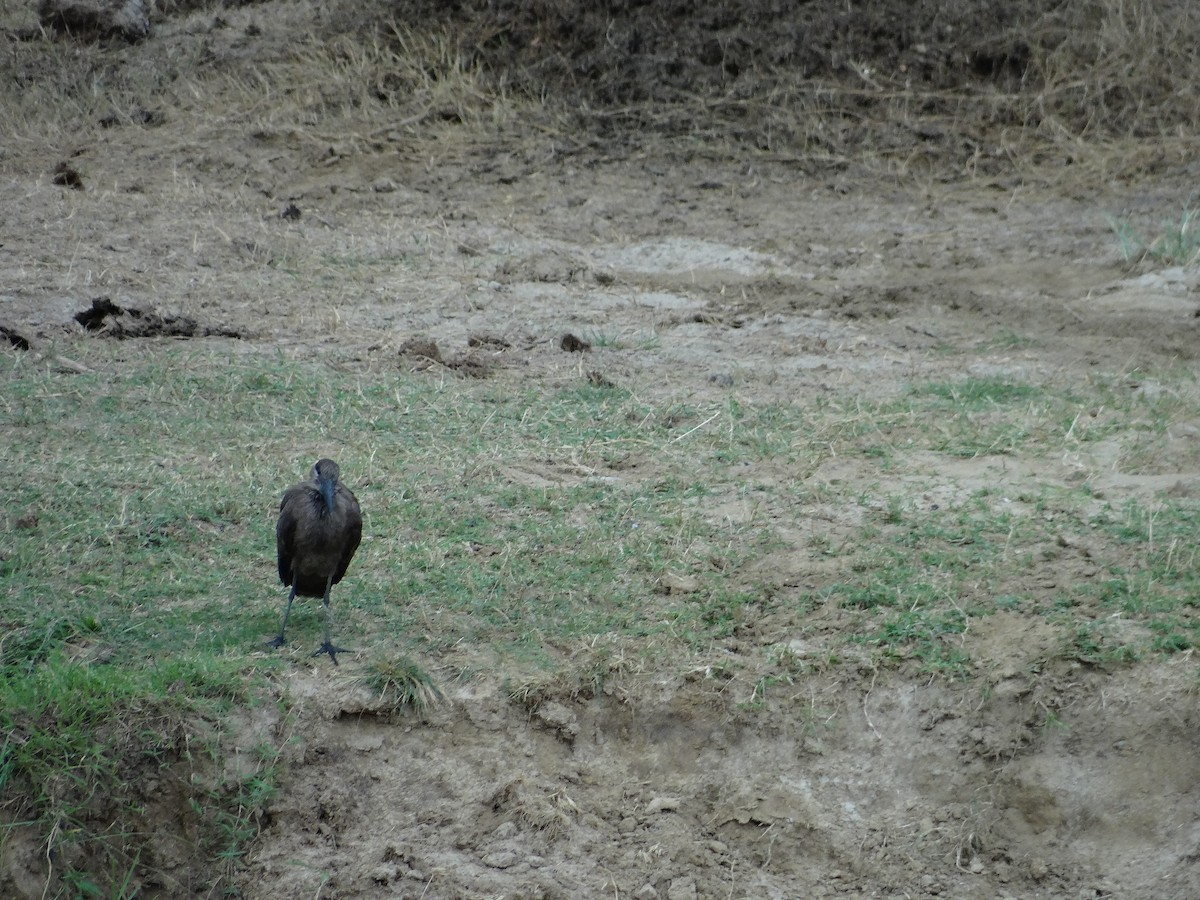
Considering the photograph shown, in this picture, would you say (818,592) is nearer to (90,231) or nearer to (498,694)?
(498,694)

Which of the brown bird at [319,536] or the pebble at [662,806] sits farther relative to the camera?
the brown bird at [319,536]

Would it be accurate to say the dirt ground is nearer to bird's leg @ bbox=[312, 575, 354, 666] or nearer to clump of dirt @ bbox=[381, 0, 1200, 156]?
bird's leg @ bbox=[312, 575, 354, 666]

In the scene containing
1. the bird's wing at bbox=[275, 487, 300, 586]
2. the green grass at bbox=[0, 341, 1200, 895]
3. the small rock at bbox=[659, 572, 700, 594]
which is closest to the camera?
the green grass at bbox=[0, 341, 1200, 895]

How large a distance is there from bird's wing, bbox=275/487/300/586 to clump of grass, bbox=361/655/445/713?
476 millimetres

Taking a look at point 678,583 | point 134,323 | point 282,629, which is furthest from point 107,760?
point 134,323

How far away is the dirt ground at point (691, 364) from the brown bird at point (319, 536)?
323 millimetres

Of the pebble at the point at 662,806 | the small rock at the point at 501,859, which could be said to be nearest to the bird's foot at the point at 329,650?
the small rock at the point at 501,859

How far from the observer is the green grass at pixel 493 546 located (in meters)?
4.27

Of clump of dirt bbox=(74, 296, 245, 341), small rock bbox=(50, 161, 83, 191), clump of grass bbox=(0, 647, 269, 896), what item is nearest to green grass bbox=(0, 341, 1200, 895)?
clump of grass bbox=(0, 647, 269, 896)

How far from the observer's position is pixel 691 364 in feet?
25.0

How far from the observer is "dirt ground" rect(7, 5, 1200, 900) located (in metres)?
4.18

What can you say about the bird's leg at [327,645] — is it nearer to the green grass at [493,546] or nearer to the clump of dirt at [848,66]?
the green grass at [493,546]

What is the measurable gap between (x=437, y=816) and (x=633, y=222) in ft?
20.5

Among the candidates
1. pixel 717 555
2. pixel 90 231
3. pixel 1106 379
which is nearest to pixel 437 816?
pixel 717 555
